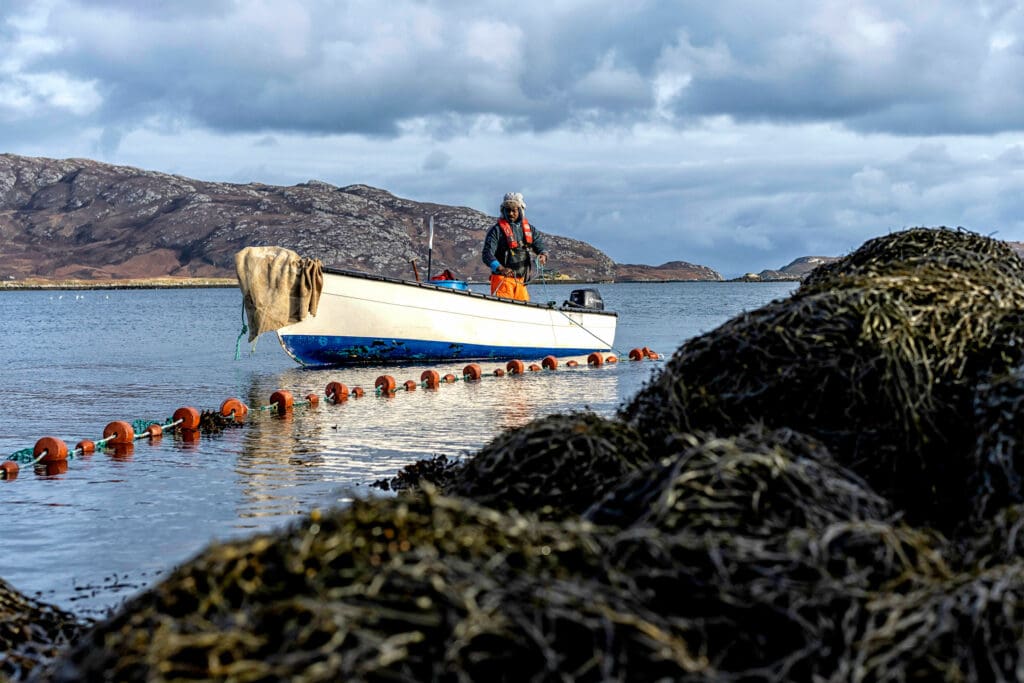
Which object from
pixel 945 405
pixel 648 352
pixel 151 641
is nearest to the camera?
pixel 151 641

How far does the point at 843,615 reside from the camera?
275 cm

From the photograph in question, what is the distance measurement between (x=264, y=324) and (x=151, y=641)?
2012cm

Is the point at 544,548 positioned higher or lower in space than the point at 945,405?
lower

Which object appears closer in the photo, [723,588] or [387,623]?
[387,623]

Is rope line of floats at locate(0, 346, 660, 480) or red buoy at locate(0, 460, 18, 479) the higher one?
rope line of floats at locate(0, 346, 660, 480)

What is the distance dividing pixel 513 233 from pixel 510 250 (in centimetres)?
53

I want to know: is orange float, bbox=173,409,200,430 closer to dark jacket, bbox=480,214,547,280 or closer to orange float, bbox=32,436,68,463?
orange float, bbox=32,436,68,463

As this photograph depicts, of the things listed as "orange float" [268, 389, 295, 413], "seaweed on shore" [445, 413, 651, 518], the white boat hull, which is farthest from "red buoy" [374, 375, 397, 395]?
"seaweed on shore" [445, 413, 651, 518]

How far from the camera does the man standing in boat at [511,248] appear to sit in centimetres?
2425

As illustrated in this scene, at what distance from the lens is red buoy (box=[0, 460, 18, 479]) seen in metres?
11.3

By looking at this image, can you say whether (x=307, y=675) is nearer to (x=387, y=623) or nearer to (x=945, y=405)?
(x=387, y=623)

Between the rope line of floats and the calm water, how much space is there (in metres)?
0.23

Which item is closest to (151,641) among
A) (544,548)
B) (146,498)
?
(544,548)

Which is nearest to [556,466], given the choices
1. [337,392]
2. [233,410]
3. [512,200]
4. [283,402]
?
[233,410]
